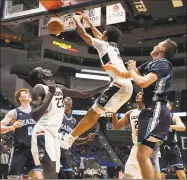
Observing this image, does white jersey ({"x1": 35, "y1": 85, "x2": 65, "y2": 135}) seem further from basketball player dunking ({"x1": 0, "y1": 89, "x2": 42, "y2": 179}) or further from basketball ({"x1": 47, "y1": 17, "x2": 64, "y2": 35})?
basketball ({"x1": 47, "y1": 17, "x2": 64, "y2": 35})

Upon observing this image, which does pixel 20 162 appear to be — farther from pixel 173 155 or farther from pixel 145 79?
pixel 173 155

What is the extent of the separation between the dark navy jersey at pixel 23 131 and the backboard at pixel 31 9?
2.19 metres

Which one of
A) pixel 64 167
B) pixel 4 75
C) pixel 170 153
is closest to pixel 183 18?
pixel 4 75

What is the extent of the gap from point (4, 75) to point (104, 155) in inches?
370

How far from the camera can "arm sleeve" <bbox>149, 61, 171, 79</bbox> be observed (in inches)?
161

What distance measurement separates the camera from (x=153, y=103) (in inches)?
163

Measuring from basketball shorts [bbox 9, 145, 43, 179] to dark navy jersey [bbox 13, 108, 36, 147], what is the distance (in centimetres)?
9

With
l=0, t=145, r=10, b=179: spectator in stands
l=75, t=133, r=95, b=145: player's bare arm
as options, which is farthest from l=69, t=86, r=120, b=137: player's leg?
l=0, t=145, r=10, b=179: spectator in stands

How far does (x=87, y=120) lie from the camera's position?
5.09m

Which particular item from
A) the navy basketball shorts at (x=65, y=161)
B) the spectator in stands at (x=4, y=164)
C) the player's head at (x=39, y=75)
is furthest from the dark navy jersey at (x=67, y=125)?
the spectator in stands at (x=4, y=164)

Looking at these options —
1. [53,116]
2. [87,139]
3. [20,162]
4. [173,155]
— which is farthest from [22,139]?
[173,155]

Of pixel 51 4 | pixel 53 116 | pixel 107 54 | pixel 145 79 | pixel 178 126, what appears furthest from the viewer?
pixel 51 4

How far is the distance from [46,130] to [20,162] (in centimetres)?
141

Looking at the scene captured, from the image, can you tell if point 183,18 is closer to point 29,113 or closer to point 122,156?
point 122,156
